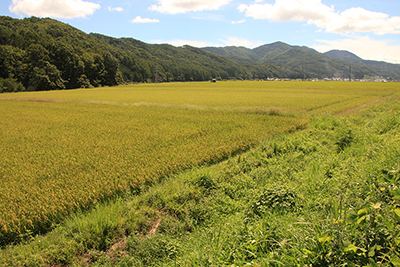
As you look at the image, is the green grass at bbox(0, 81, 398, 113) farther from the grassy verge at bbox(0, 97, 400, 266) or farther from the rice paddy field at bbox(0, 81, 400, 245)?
the grassy verge at bbox(0, 97, 400, 266)

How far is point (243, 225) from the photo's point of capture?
3.76 metres

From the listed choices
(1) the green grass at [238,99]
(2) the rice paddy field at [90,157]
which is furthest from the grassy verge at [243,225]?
(1) the green grass at [238,99]

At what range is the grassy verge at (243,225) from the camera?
2.55m

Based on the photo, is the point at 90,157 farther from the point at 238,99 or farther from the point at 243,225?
the point at 238,99


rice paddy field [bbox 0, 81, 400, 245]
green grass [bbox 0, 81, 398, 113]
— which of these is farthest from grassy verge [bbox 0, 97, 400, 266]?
green grass [bbox 0, 81, 398, 113]

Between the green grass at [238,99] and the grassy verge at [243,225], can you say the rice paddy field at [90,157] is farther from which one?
the green grass at [238,99]

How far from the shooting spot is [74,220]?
4332mm

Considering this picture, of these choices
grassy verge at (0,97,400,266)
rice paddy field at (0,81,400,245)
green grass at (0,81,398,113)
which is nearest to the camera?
grassy verge at (0,97,400,266)

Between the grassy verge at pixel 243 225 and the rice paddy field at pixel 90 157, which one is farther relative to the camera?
the rice paddy field at pixel 90 157

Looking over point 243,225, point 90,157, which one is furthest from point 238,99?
point 243,225

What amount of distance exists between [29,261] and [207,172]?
4.07 m

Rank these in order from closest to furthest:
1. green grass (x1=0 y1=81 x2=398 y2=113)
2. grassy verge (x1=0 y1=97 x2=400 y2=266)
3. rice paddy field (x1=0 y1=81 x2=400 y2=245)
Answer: grassy verge (x1=0 y1=97 x2=400 y2=266)
rice paddy field (x1=0 y1=81 x2=400 y2=245)
green grass (x1=0 y1=81 x2=398 y2=113)

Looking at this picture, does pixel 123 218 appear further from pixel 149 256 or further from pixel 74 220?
pixel 149 256

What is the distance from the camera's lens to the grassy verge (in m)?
2.55
